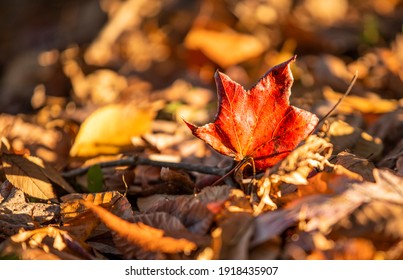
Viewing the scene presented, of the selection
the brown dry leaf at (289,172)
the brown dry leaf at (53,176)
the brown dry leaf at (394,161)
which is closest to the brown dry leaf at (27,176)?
the brown dry leaf at (53,176)

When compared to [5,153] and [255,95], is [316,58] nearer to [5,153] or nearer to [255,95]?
[255,95]

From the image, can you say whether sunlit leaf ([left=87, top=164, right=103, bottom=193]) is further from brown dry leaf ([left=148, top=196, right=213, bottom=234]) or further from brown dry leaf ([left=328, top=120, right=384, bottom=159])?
brown dry leaf ([left=328, top=120, right=384, bottom=159])

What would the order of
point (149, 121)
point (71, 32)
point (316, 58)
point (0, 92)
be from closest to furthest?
1. point (149, 121)
2. point (316, 58)
3. point (0, 92)
4. point (71, 32)

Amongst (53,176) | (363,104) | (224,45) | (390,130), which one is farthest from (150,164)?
(224,45)

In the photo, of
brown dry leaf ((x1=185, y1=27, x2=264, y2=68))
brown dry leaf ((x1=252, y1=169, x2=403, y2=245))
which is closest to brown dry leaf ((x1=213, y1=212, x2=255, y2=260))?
brown dry leaf ((x1=252, y1=169, x2=403, y2=245))

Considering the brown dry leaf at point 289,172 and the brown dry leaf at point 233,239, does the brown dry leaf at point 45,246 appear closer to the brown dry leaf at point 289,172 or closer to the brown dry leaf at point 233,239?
the brown dry leaf at point 233,239
